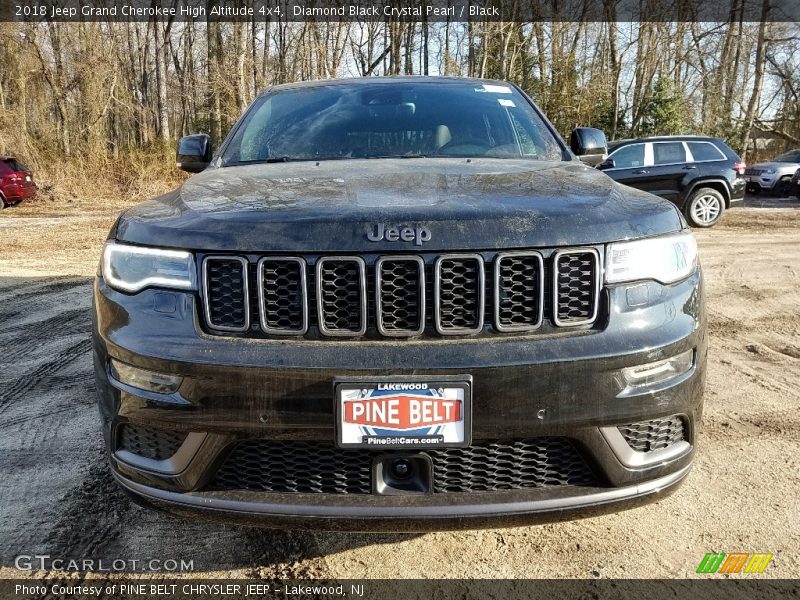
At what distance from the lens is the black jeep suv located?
178 cm

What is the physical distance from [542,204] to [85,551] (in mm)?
1957

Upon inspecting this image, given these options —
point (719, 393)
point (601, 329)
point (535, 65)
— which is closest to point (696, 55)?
point (535, 65)

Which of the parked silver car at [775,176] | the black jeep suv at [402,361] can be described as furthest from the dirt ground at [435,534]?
the parked silver car at [775,176]

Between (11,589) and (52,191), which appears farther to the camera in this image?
(52,191)

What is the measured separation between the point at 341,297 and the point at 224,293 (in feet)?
1.13

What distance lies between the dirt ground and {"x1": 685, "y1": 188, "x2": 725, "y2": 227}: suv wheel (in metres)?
8.39

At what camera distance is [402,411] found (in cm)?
176

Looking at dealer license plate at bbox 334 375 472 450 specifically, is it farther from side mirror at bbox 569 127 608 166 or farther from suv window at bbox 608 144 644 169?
suv window at bbox 608 144 644 169

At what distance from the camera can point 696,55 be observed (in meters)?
31.9

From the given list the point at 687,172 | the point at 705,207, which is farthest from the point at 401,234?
the point at 705,207

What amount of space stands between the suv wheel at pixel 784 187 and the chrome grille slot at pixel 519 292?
66.4ft

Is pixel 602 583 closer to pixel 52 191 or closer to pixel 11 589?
pixel 11 589
